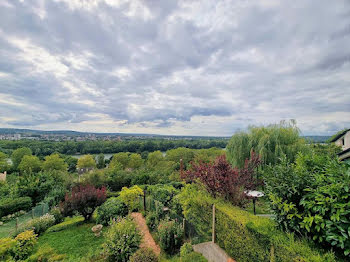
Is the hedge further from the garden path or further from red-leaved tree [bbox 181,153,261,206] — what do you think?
the garden path

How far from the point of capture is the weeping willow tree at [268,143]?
955cm

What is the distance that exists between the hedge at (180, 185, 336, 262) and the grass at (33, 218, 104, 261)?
4156 mm

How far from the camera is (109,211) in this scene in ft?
29.5

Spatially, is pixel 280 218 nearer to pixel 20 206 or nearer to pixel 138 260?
pixel 138 260

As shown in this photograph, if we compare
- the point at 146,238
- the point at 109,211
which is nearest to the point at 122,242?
the point at 146,238

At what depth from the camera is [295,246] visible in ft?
8.23

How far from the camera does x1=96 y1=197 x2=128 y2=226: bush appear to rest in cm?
885

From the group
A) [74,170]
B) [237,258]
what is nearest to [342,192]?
[237,258]

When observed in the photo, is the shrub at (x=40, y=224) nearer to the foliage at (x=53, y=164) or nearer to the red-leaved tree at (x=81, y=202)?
the red-leaved tree at (x=81, y=202)

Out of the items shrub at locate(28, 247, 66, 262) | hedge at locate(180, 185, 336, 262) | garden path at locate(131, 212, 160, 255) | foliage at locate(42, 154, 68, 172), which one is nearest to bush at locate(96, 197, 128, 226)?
garden path at locate(131, 212, 160, 255)

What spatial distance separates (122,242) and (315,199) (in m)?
5.36

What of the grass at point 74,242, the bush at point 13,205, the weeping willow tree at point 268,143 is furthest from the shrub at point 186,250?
the bush at point 13,205

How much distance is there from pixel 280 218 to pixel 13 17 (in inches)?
448

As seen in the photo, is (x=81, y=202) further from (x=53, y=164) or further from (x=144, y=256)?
(x=53, y=164)
